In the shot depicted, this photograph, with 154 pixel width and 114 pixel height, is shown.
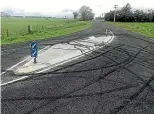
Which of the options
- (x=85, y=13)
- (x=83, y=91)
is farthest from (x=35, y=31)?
(x=85, y=13)

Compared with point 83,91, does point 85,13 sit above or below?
above

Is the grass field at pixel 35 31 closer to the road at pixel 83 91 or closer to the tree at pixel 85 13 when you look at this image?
the road at pixel 83 91

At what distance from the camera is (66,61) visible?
11555mm

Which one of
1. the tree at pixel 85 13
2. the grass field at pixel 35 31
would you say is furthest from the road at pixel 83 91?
the tree at pixel 85 13

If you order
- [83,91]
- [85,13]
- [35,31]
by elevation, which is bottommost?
[83,91]

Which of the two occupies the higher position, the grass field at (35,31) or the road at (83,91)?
the grass field at (35,31)

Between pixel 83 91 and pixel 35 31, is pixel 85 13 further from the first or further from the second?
pixel 83 91

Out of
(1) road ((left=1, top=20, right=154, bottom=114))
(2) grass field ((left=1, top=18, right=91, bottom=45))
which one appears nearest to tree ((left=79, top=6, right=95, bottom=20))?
(2) grass field ((left=1, top=18, right=91, bottom=45))

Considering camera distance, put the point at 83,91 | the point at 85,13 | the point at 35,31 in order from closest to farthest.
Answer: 1. the point at 83,91
2. the point at 35,31
3. the point at 85,13

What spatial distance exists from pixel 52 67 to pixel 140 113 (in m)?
5.37

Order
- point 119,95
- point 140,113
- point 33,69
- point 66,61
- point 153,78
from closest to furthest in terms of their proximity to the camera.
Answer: point 140,113 → point 119,95 → point 153,78 → point 33,69 → point 66,61

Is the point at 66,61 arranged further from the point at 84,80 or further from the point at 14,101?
the point at 14,101

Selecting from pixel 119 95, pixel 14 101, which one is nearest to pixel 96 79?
pixel 119 95

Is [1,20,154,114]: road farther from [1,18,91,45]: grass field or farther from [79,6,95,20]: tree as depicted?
[79,6,95,20]: tree
